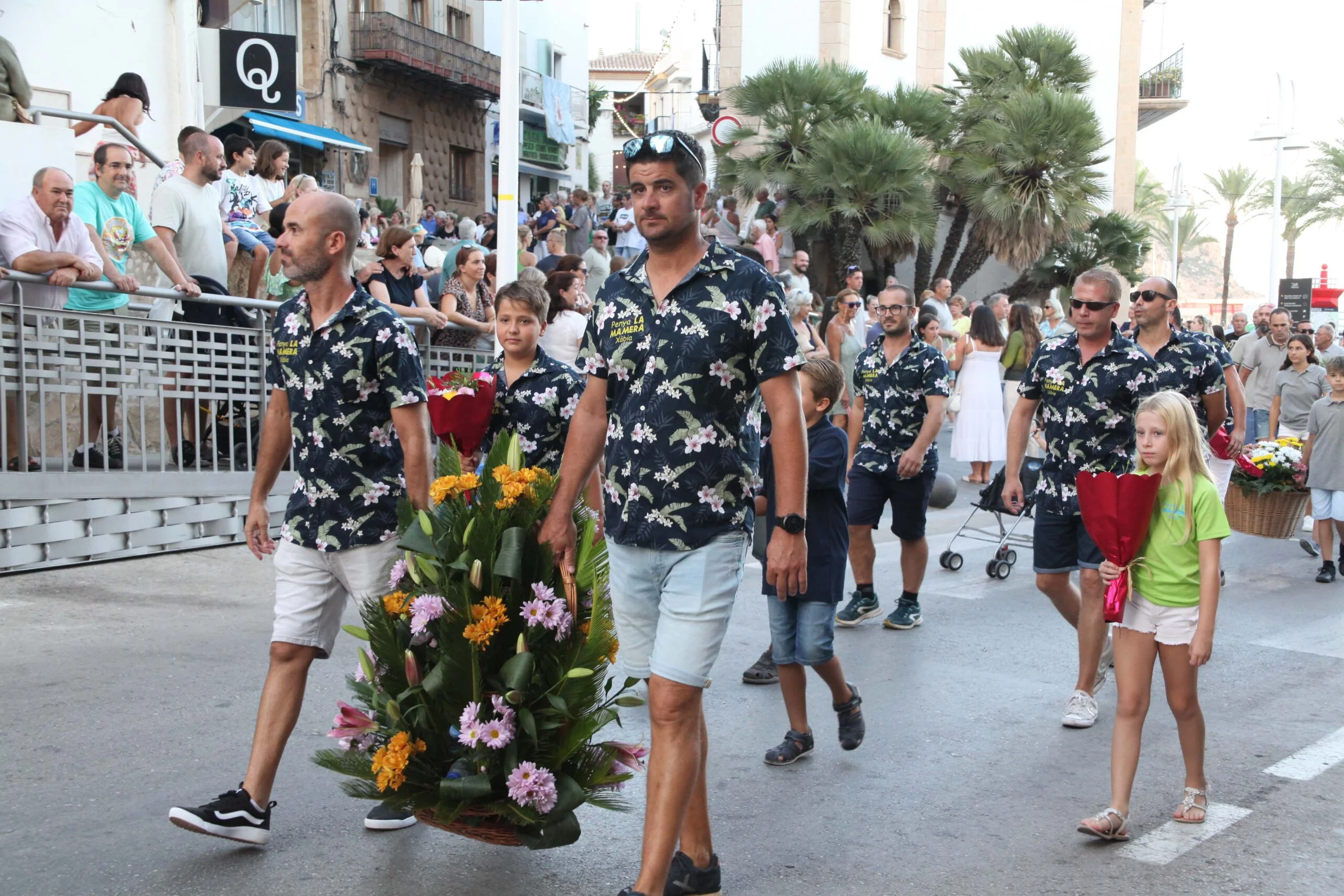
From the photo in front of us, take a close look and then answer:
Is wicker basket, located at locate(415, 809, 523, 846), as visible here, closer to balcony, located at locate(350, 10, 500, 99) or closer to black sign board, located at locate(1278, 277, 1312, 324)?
black sign board, located at locate(1278, 277, 1312, 324)

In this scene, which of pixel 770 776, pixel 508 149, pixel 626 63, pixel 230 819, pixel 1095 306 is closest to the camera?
pixel 230 819

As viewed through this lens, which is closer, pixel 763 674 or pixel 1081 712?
pixel 1081 712

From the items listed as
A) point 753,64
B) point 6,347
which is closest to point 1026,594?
point 6,347

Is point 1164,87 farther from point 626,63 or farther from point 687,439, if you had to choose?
point 626,63

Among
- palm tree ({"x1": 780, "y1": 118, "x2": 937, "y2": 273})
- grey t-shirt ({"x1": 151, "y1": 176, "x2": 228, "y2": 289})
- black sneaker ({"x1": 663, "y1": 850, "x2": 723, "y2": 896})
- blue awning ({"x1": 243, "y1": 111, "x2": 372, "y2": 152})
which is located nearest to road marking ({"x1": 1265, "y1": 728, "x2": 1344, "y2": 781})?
black sneaker ({"x1": 663, "y1": 850, "x2": 723, "y2": 896})

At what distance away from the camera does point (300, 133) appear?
31188 mm

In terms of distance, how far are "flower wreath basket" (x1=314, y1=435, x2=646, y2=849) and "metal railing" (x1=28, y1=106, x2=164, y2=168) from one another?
23.7ft

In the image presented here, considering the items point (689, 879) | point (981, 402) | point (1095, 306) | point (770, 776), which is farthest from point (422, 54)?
point (689, 879)

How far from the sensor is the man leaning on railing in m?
8.00

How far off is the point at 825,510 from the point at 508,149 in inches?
291

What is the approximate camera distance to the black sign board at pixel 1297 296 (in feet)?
92.1

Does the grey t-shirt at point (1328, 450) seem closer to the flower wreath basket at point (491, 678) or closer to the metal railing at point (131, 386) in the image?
the metal railing at point (131, 386)

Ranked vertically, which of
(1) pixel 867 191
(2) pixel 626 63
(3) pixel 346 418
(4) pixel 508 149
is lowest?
(3) pixel 346 418

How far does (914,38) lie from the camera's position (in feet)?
121
